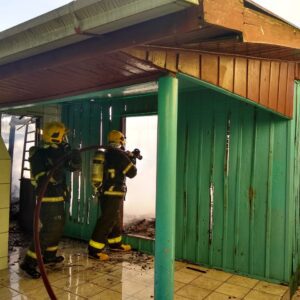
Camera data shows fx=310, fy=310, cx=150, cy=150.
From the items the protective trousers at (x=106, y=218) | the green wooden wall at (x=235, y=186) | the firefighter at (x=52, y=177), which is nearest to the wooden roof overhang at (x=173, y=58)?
the green wooden wall at (x=235, y=186)

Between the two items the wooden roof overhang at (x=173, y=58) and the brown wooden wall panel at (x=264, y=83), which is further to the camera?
the brown wooden wall panel at (x=264, y=83)

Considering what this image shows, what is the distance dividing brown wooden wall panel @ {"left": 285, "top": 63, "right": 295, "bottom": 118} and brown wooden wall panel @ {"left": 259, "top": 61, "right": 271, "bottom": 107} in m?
0.61

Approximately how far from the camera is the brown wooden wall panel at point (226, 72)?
3.04 m

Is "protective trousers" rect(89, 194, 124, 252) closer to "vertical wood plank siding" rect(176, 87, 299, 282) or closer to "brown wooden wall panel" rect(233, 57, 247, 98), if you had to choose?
"vertical wood plank siding" rect(176, 87, 299, 282)

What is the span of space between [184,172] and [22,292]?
306 centimetres

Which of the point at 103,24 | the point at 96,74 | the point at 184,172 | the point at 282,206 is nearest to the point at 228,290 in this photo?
the point at 282,206

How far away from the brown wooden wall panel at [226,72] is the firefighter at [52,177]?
266cm

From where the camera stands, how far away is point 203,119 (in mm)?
5285

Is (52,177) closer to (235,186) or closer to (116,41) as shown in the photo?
(235,186)

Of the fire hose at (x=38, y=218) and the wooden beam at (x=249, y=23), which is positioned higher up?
the wooden beam at (x=249, y=23)

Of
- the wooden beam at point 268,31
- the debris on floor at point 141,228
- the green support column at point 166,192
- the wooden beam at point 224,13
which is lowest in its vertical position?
the debris on floor at point 141,228

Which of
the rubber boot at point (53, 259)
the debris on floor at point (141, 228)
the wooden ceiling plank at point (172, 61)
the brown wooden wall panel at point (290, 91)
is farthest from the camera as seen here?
the debris on floor at point (141, 228)

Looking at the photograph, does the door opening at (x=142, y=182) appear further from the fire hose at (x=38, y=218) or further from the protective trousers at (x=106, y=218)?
the fire hose at (x=38, y=218)

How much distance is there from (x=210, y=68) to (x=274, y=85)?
1639mm
